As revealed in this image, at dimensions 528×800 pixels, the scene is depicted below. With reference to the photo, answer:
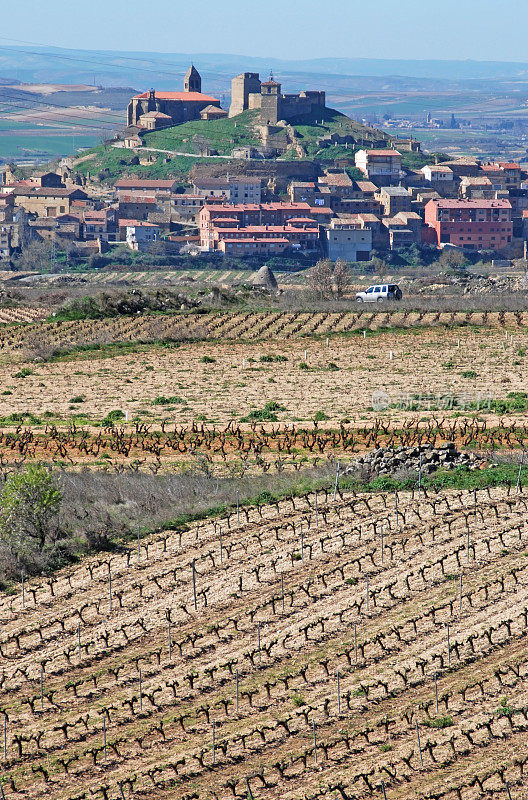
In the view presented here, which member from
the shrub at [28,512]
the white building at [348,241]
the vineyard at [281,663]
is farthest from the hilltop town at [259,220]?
the vineyard at [281,663]

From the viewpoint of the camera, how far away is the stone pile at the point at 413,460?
3234cm

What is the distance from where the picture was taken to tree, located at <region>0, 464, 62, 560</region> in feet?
90.2

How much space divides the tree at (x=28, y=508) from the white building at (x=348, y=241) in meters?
150

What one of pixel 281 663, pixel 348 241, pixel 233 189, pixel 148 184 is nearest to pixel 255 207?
pixel 233 189

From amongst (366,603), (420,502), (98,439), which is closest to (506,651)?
(366,603)

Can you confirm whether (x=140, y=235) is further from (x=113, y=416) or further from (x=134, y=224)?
(x=113, y=416)

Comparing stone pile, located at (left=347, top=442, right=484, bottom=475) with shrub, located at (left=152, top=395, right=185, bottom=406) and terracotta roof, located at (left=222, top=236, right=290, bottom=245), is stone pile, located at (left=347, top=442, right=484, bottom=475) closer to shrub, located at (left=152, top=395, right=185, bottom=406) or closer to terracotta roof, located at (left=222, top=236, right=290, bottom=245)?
shrub, located at (left=152, top=395, right=185, bottom=406)

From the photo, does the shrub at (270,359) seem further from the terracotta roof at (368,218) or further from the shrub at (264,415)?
the terracotta roof at (368,218)

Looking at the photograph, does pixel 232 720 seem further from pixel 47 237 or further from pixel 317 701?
pixel 47 237

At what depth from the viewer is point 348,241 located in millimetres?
177375

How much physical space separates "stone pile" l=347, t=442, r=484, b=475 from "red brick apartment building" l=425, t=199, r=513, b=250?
498 ft

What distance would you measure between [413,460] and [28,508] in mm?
9997

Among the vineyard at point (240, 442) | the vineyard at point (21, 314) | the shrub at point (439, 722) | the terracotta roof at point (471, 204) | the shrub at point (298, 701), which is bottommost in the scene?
the terracotta roof at point (471, 204)

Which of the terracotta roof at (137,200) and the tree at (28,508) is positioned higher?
the tree at (28,508)
